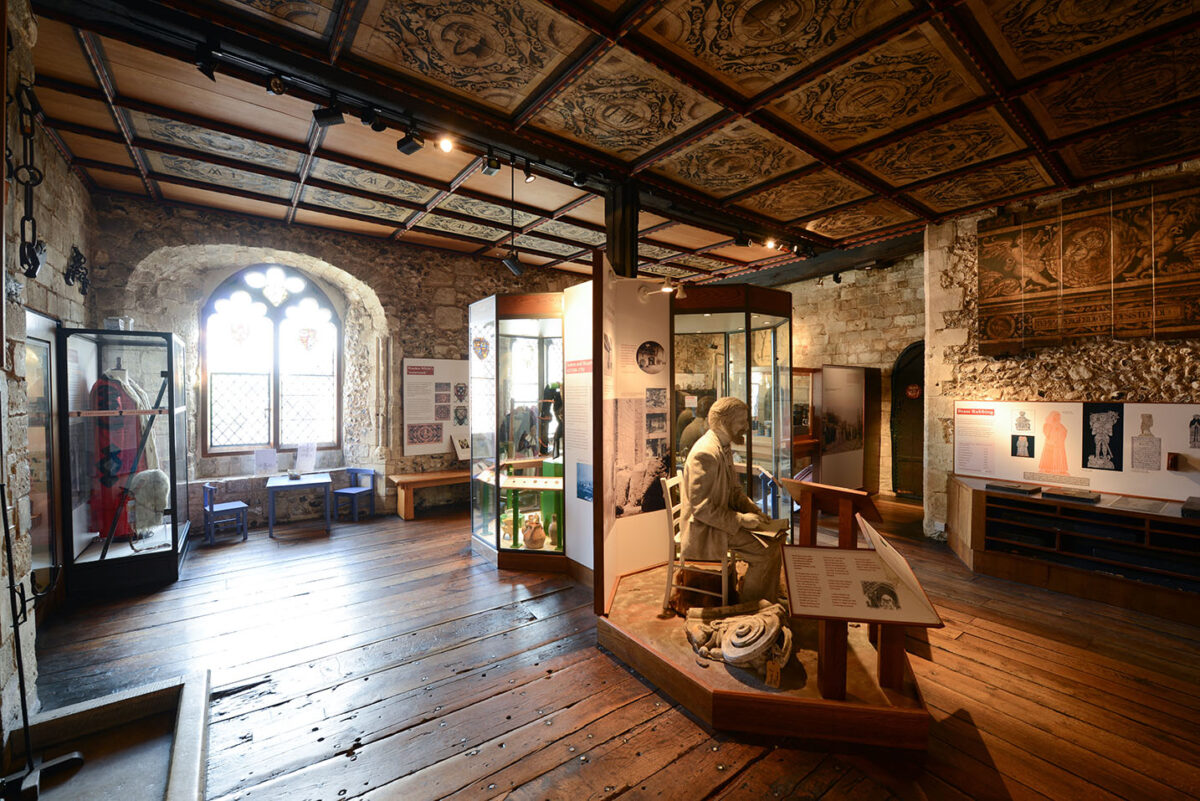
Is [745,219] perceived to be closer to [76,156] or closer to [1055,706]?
[1055,706]

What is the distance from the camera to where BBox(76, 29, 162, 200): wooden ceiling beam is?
2947 mm

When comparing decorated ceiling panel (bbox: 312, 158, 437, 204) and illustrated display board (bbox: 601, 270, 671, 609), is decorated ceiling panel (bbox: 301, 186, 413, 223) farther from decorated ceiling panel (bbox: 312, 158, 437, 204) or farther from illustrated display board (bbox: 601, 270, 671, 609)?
illustrated display board (bbox: 601, 270, 671, 609)

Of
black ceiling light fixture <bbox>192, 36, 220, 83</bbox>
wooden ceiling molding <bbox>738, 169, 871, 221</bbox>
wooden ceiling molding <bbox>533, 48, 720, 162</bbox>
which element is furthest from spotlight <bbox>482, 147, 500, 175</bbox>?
wooden ceiling molding <bbox>738, 169, 871, 221</bbox>

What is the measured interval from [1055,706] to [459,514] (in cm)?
681

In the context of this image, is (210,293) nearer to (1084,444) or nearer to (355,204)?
(355,204)

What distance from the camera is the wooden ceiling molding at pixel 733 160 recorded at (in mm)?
4086

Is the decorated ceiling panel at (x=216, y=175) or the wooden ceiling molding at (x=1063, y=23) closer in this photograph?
the wooden ceiling molding at (x=1063, y=23)

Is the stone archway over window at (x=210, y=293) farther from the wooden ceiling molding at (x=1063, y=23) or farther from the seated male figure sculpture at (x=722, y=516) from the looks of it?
the wooden ceiling molding at (x=1063, y=23)

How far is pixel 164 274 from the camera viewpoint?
20.6 feet

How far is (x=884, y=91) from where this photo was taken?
346 cm

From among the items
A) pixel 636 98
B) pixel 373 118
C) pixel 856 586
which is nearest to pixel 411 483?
pixel 373 118

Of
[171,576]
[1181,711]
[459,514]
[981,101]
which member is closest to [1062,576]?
[1181,711]

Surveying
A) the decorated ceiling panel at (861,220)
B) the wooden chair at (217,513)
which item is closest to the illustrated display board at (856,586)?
the decorated ceiling panel at (861,220)

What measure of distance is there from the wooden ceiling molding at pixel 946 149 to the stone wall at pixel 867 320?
3781 mm
